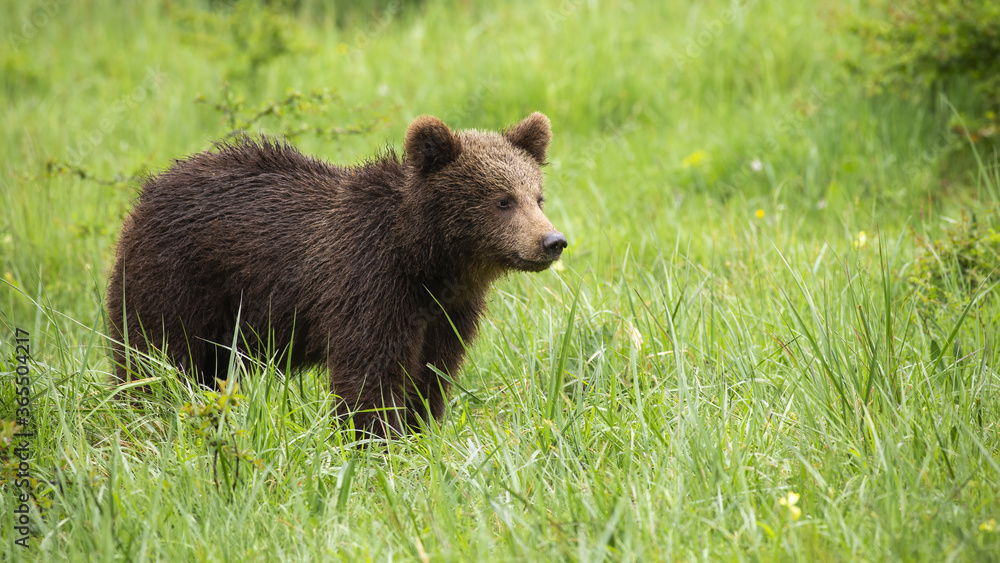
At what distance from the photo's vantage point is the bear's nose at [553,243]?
3695 mm

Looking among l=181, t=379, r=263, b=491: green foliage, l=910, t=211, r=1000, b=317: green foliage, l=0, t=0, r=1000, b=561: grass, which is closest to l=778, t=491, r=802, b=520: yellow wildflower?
l=0, t=0, r=1000, b=561: grass

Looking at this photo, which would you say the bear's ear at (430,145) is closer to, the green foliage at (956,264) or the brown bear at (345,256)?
the brown bear at (345,256)

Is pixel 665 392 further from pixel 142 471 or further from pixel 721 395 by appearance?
pixel 142 471

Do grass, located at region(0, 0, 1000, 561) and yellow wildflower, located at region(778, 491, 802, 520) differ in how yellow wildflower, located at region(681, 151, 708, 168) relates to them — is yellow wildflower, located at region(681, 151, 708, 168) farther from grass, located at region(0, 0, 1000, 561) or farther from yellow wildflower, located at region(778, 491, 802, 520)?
yellow wildflower, located at region(778, 491, 802, 520)

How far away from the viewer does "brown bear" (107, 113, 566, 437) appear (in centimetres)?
383

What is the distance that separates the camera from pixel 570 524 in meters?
2.86

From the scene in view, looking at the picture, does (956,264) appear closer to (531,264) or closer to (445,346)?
(531,264)

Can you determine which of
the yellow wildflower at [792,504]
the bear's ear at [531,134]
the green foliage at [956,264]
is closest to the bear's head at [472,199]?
the bear's ear at [531,134]

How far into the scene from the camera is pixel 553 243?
3.70 meters

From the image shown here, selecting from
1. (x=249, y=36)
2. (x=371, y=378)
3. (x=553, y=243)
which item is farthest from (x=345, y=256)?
(x=249, y=36)

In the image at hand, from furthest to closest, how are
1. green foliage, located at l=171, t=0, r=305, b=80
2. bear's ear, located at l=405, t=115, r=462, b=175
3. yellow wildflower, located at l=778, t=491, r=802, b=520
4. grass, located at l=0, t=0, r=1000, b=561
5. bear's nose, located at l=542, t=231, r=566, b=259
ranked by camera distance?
green foliage, located at l=171, t=0, r=305, b=80 → bear's ear, located at l=405, t=115, r=462, b=175 → bear's nose, located at l=542, t=231, r=566, b=259 → grass, located at l=0, t=0, r=1000, b=561 → yellow wildflower, located at l=778, t=491, r=802, b=520

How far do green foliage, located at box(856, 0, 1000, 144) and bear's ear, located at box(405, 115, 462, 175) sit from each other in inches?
165

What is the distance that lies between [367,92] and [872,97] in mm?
4802

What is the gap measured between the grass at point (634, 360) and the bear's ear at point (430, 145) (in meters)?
0.96
